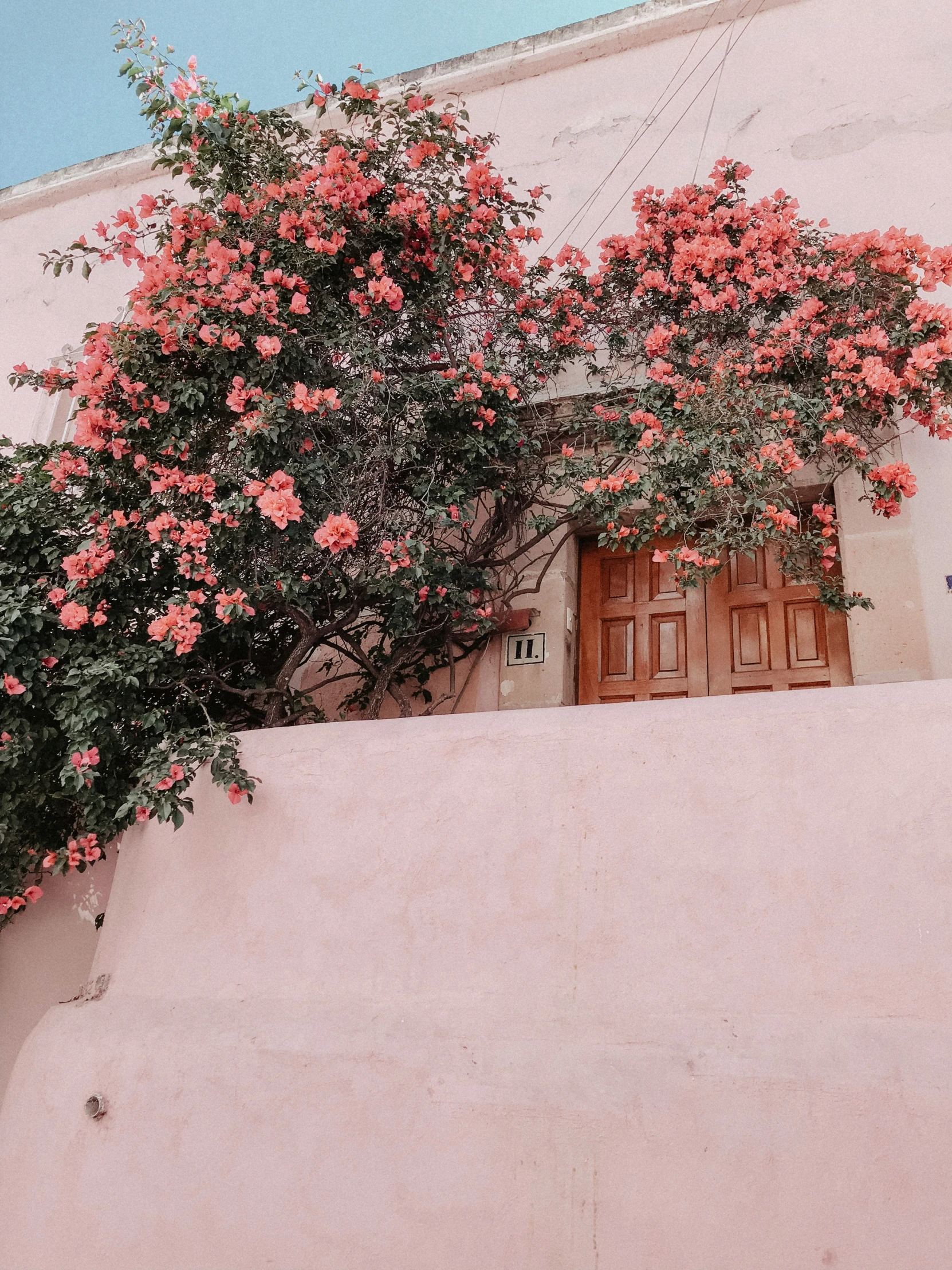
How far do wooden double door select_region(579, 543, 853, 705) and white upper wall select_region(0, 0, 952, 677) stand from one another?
1.70 ft

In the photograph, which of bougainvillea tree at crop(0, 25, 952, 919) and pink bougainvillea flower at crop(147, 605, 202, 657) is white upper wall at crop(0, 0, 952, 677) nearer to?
bougainvillea tree at crop(0, 25, 952, 919)

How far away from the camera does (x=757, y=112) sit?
202 inches

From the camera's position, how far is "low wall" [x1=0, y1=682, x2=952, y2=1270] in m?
2.37

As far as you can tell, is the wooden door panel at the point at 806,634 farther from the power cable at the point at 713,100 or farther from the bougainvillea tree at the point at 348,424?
the power cable at the point at 713,100

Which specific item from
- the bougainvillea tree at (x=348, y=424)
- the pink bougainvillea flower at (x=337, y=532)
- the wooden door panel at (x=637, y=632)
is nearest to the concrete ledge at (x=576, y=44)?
the bougainvillea tree at (x=348, y=424)

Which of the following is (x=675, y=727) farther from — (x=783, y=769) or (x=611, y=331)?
(x=611, y=331)

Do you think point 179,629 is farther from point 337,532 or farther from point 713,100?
point 713,100

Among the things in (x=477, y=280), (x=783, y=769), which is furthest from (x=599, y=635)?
(x=783, y=769)

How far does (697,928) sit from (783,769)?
0.50 meters

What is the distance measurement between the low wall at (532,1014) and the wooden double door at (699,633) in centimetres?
143

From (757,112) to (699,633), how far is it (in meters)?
2.78

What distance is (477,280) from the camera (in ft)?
14.2

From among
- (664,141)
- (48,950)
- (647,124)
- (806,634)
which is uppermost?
(647,124)

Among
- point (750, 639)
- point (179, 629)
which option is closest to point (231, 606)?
point (179, 629)
